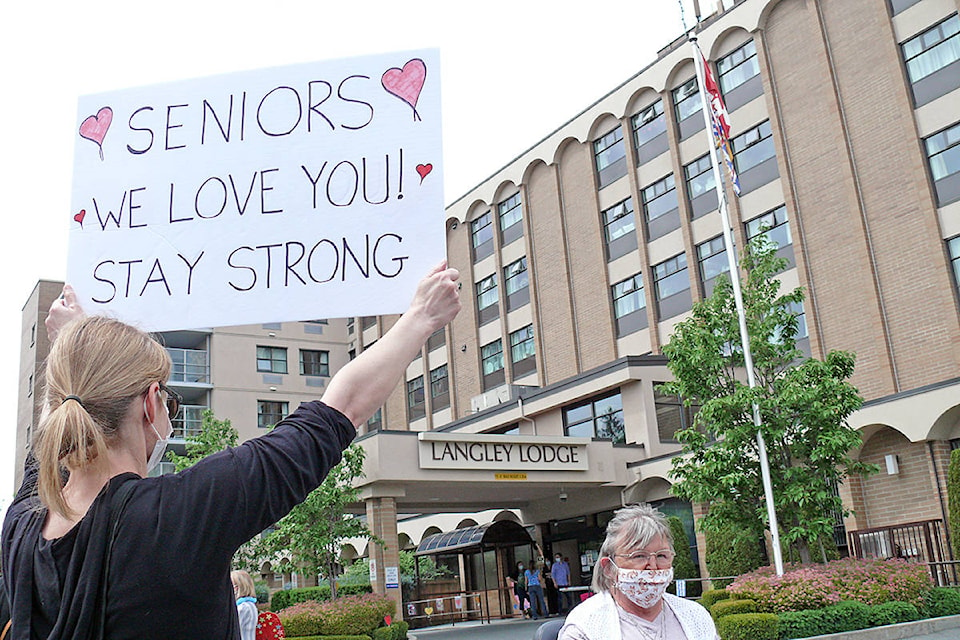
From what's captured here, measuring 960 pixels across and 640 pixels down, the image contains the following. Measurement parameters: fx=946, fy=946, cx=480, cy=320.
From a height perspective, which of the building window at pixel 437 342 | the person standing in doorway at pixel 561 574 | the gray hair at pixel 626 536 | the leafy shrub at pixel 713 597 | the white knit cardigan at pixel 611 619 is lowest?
the leafy shrub at pixel 713 597

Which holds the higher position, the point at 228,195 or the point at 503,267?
the point at 503,267

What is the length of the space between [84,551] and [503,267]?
42.0 metres

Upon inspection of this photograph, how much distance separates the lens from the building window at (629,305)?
3591 cm

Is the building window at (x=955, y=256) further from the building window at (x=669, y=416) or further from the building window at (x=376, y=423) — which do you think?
the building window at (x=376, y=423)

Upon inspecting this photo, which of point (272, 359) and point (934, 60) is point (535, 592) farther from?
point (272, 359)

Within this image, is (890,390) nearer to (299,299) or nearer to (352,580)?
(352,580)

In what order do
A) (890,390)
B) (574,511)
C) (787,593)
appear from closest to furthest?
1. (787,593)
2. (890,390)
3. (574,511)

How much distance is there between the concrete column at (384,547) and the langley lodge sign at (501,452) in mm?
1734

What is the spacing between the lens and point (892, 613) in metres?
16.4

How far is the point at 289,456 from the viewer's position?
1937mm

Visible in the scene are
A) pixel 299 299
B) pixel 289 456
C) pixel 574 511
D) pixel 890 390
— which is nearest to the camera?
pixel 289 456

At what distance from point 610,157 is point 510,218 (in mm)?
6765

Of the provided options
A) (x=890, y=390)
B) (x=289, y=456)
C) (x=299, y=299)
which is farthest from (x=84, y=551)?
(x=890, y=390)

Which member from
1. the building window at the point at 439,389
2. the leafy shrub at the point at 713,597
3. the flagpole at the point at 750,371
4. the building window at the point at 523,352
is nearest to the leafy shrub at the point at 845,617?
the flagpole at the point at 750,371
